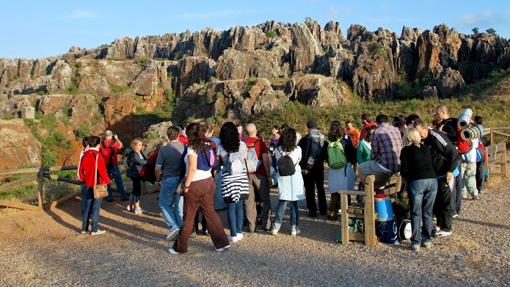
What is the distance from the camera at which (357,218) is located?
7.13 meters

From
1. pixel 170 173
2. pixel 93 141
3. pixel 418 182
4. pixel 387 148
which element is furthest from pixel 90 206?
pixel 418 182

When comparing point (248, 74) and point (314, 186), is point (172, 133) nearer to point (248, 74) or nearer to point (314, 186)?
point (314, 186)

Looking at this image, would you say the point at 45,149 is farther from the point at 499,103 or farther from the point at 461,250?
the point at 461,250

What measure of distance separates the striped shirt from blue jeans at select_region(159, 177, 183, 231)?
10.1 feet

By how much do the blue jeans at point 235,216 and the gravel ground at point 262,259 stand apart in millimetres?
245

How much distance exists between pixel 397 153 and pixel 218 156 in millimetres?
2709

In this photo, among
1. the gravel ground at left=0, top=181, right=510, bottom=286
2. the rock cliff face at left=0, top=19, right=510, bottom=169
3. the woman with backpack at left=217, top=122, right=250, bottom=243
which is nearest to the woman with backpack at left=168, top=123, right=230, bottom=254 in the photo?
the gravel ground at left=0, top=181, right=510, bottom=286

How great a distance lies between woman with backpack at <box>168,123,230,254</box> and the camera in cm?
675

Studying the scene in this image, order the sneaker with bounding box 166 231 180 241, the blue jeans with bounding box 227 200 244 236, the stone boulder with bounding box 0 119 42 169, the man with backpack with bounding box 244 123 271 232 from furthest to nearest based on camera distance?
the stone boulder with bounding box 0 119 42 169, the man with backpack with bounding box 244 123 271 232, the sneaker with bounding box 166 231 180 241, the blue jeans with bounding box 227 200 244 236

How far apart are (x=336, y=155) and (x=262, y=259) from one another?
2.58m

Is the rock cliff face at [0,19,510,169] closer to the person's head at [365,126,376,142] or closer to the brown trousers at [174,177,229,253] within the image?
the person's head at [365,126,376,142]

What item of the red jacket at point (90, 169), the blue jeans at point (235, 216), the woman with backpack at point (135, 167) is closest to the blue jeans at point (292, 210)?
the blue jeans at point (235, 216)

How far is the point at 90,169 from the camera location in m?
8.45

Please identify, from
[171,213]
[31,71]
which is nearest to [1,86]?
[31,71]
